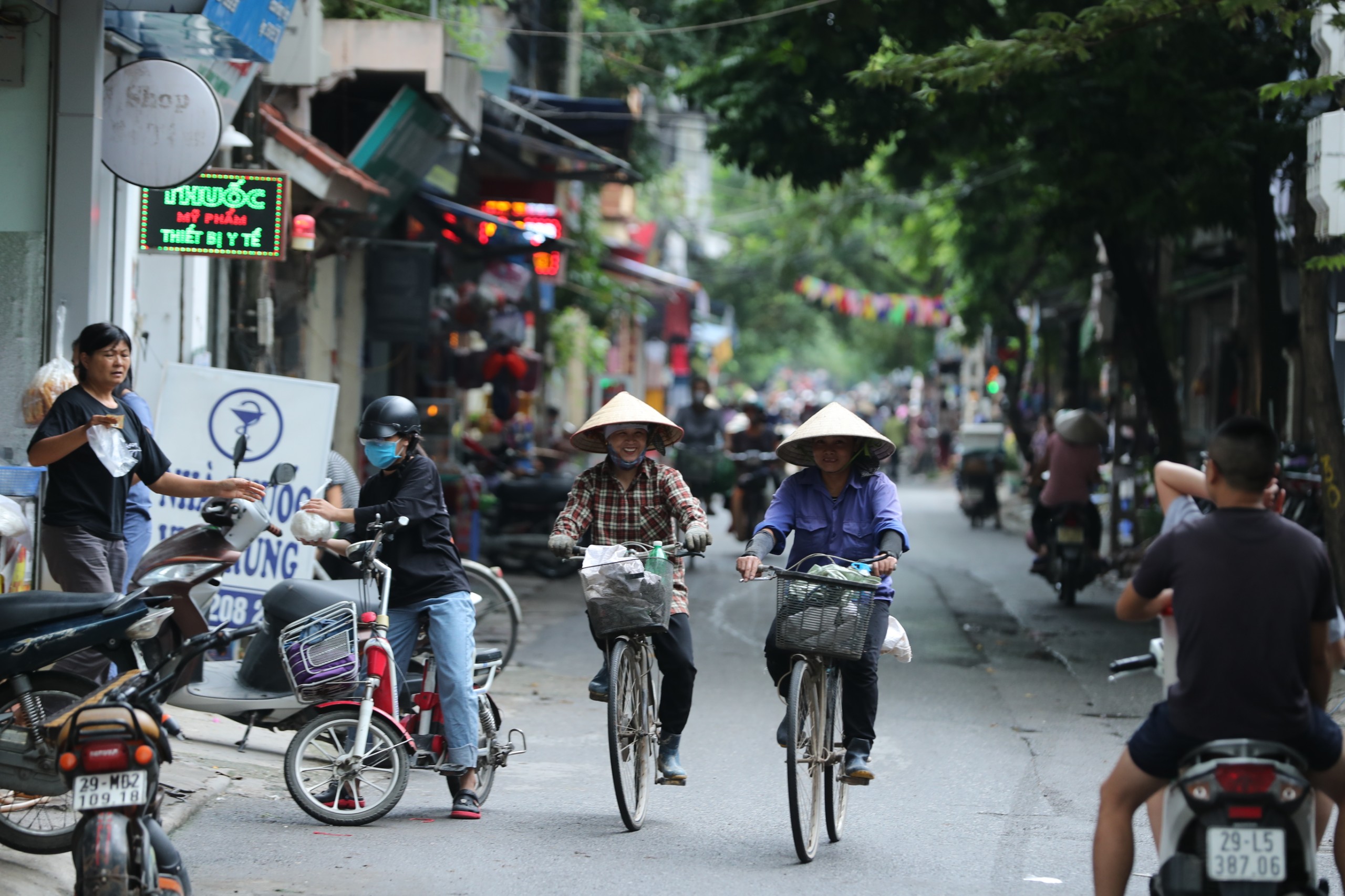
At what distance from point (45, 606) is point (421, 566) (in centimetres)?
160

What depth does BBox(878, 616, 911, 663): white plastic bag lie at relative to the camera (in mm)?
6277

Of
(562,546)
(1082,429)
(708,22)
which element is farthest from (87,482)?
(1082,429)

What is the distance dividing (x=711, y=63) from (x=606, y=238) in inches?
738

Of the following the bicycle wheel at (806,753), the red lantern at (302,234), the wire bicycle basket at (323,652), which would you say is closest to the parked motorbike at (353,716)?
the wire bicycle basket at (323,652)

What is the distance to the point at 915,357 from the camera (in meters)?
49.9

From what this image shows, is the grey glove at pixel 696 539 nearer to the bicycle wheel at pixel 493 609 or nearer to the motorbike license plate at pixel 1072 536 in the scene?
the bicycle wheel at pixel 493 609

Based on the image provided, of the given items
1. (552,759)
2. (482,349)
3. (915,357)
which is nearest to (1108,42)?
(552,759)

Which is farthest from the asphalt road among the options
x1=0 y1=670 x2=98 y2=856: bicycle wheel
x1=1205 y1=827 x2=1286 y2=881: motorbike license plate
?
x1=1205 y1=827 x2=1286 y2=881: motorbike license plate

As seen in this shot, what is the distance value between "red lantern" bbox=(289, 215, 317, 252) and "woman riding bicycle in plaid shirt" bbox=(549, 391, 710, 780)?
19.9 ft

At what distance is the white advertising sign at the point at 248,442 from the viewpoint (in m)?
8.91

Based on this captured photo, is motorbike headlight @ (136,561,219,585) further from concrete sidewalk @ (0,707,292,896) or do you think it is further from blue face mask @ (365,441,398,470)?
blue face mask @ (365,441,398,470)

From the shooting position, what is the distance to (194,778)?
6738 millimetres

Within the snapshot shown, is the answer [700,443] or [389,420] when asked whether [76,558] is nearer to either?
[389,420]

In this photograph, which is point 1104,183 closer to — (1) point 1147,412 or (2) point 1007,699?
(2) point 1007,699
